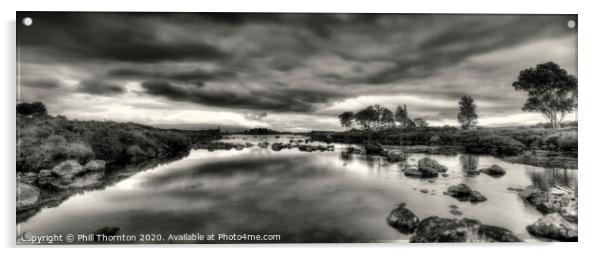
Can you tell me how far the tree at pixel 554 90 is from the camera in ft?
16.6

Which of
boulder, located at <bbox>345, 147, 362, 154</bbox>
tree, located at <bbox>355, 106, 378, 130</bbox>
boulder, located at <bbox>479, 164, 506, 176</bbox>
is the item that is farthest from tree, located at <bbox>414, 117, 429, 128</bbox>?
boulder, located at <bbox>345, 147, 362, 154</bbox>

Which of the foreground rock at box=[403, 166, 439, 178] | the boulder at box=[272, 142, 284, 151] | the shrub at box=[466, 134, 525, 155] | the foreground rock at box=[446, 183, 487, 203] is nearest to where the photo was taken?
the foreground rock at box=[446, 183, 487, 203]

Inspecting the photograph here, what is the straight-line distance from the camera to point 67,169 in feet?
18.5

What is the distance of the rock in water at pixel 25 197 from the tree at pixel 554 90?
1026 cm

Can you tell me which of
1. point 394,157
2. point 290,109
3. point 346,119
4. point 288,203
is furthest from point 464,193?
point 290,109

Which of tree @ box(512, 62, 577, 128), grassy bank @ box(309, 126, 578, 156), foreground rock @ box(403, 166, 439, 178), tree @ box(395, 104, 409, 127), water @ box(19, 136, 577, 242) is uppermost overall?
tree @ box(512, 62, 577, 128)

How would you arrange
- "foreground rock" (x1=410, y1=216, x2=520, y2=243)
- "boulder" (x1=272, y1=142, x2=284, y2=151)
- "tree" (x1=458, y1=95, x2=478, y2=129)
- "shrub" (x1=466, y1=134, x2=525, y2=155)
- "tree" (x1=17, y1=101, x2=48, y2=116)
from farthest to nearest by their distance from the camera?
"boulder" (x1=272, y1=142, x2=284, y2=151)
"shrub" (x1=466, y1=134, x2=525, y2=155)
"tree" (x1=458, y1=95, x2=478, y2=129)
"tree" (x1=17, y1=101, x2=48, y2=116)
"foreground rock" (x1=410, y1=216, x2=520, y2=243)

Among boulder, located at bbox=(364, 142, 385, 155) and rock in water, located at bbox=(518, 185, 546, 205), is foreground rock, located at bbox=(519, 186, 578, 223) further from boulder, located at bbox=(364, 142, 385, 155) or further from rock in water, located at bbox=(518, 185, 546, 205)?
boulder, located at bbox=(364, 142, 385, 155)

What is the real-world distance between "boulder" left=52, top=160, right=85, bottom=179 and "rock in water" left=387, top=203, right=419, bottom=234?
23.3 feet

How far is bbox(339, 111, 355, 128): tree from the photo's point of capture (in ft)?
20.4

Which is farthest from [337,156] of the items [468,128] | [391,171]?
[468,128]

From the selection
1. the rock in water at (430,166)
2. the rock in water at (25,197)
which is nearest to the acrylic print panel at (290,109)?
the rock in water at (25,197)

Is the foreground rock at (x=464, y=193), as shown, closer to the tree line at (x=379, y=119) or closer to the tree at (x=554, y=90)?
the tree line at (x=379, y=119)
